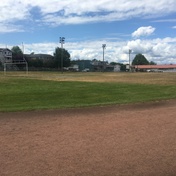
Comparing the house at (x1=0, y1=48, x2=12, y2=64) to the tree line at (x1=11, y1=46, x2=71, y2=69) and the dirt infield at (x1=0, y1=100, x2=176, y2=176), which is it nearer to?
the tree line at (x1=11, y1=46, x2=71, y2=69)

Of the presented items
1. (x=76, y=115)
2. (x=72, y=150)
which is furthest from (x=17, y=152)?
(x=76, y=115)

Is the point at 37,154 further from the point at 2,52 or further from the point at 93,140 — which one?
the point at 2,52

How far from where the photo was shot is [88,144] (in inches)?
319

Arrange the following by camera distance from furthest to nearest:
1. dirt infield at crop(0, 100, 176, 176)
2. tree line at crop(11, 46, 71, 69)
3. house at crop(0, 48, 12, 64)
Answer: tree line at crop(11, 46, 71, 69)
house at crop(0, 48, 12, 64)
dirt infield at crop(0, 100, 176, 176)

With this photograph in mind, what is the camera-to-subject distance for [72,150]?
753cm

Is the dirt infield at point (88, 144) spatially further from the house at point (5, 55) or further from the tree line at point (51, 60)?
the house at point (5, 55)

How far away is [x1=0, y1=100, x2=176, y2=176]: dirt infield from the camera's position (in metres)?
6.17

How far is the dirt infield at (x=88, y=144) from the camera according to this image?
6172 mm

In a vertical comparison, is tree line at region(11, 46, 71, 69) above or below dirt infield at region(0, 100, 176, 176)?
above

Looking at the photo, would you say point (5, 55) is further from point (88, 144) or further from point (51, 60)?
point (88, 144)

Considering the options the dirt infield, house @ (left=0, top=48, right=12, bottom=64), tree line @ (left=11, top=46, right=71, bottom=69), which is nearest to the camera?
the dirt infield

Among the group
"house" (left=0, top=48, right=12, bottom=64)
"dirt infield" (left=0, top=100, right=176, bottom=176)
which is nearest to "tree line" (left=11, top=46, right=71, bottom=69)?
"house" (left=0, top=48, right=12, bottom=64)

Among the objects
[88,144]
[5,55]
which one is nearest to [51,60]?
[5,55]

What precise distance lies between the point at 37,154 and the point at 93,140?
1823 mm
